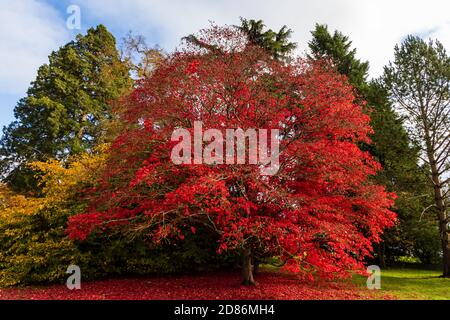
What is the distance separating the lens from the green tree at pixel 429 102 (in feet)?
45.9

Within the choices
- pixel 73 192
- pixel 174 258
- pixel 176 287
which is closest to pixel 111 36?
pixel 73 192

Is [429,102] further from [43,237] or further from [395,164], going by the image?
[43,237]

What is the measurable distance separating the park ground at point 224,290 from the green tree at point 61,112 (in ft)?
40.2

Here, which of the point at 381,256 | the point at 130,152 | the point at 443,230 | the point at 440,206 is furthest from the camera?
the point at 381,256

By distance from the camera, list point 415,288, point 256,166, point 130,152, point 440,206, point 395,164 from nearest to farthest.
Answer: point 256,166, point 130,152, point 415,288, point 440,206, point 395,164

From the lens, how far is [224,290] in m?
9.41

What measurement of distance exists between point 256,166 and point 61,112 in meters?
A: 17.7

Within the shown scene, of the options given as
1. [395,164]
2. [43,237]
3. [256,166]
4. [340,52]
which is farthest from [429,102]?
[43,237]

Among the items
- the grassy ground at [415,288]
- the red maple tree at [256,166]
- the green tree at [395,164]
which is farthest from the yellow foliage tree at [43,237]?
the green tree at [395,164]

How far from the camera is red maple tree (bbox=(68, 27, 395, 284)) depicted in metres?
7.81

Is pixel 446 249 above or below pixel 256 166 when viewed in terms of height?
below

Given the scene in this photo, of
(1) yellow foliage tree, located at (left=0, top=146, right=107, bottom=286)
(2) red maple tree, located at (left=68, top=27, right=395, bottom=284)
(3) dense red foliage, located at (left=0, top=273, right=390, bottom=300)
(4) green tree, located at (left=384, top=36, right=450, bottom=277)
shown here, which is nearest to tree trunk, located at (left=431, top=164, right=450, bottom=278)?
(4) green tree, located at (left=384, top=36, right=450, bottom=277)

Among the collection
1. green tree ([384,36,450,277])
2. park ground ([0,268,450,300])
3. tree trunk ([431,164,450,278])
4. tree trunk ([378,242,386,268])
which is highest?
green tree ([384,36,450,277])

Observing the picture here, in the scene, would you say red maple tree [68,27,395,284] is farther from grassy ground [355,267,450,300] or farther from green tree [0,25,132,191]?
green tree [0,25,132,191]
